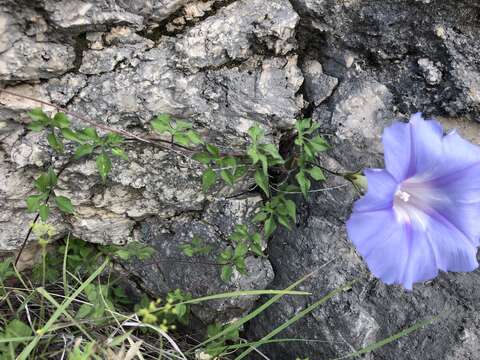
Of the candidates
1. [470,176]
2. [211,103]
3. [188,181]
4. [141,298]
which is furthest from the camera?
[141,298]

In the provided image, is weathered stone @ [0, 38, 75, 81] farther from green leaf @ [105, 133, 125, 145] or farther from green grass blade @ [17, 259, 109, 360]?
green grass blade @ [17, 259, 109, 360]

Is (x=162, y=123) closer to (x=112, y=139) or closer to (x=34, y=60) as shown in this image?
(x=112, y=139)

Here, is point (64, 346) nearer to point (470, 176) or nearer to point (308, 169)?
point (308, 169)

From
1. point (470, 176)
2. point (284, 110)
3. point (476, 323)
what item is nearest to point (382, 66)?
point (284, 110)

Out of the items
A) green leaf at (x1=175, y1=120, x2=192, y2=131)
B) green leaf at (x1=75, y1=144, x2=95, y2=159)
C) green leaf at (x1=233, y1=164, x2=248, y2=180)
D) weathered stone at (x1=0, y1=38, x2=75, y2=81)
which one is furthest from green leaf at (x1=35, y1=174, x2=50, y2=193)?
green leaf at (x1=233, y1=164, x2=248, y2=180)

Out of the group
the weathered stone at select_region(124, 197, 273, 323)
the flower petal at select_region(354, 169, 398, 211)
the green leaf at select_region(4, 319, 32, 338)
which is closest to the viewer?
the flower petal at select_region(354, 169, 398, 211)

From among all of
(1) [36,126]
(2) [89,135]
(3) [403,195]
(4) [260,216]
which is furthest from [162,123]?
(3) [403,195]
